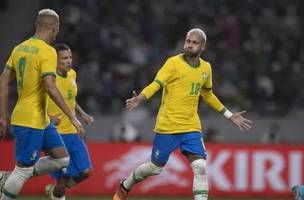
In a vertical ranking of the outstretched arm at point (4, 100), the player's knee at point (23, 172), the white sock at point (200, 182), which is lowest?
the white sock at point (200, 182)

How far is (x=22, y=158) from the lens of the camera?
32.6 ft

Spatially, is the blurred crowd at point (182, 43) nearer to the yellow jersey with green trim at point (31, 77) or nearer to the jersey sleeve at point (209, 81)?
the jersey sleeve at point (209, 81)

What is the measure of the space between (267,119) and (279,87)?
1.21 meters

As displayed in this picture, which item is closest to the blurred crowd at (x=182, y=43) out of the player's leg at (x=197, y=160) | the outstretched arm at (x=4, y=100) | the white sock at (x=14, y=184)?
the player's leg at (x=197, y=160)

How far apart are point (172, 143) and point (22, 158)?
2.27 m

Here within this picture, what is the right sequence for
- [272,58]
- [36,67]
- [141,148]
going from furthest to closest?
[272,58] < [141,148] < [36,67]

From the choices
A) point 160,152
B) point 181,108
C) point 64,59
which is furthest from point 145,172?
point 64,59

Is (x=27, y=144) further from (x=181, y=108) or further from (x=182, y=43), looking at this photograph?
(x=182, y=43)

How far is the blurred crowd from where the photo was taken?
19984 millimetres

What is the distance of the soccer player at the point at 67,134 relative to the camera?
12344 millimetres

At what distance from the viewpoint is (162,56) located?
20.9m

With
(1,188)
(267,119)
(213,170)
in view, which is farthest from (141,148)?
(1,188)

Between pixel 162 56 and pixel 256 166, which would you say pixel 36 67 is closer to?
pixel 256 166

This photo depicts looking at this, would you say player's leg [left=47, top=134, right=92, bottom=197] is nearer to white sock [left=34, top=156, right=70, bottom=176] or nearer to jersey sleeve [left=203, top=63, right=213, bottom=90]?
white sock [left=34, top=156, right=70, bottom=176]
